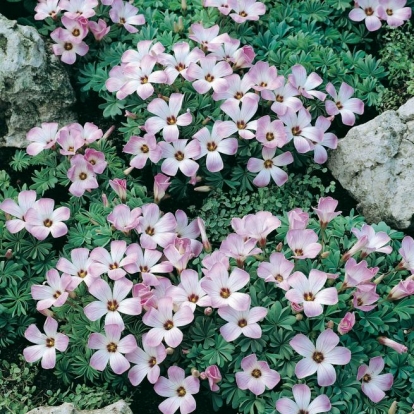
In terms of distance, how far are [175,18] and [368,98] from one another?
4.76ft

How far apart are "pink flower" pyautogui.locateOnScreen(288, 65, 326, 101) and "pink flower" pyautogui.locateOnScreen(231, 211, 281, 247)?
1.01m

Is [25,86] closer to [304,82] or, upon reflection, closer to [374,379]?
[304,82]

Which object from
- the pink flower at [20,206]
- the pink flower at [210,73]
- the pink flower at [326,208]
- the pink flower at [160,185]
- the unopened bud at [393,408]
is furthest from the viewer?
the pink flower at [210,73]

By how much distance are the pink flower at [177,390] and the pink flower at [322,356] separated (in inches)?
22.1

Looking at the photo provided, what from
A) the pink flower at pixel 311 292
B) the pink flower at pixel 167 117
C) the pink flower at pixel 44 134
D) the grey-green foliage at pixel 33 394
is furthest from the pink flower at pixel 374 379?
the pink flower at pixel 44 134

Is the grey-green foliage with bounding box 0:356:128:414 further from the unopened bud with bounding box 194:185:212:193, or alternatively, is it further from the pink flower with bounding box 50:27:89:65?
the pink flower with bounding box 50:27:89:65

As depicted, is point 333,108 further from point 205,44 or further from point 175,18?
point 175,18

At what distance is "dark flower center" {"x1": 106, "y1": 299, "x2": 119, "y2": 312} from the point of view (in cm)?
408

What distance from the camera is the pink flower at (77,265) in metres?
4.19

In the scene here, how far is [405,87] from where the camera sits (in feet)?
17.5

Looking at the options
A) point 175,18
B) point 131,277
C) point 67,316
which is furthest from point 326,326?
point 175,18

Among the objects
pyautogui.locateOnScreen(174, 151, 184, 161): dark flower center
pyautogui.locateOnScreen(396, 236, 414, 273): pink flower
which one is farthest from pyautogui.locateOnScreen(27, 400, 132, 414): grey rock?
pyautogui.locateOnScreen(396, 236, 414, 273): pink flower

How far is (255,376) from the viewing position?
3.98m

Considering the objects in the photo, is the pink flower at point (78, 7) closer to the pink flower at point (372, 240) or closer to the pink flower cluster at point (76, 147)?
the pink flower cluster at point (76, 147)
